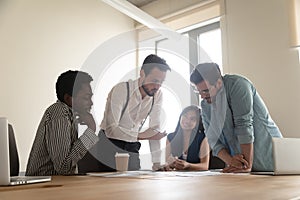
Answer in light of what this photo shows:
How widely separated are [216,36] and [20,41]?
6.98 feet

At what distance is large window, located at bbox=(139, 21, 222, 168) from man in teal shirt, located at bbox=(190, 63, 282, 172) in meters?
0.66

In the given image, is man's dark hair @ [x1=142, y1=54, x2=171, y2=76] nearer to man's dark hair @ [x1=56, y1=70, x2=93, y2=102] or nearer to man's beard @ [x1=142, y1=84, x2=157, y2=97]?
man's beard @ [x1=142, y1=84, x2=157, y2=97]

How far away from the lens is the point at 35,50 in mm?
3715

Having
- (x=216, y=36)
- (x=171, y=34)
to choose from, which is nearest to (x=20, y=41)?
(x=171, y=34)

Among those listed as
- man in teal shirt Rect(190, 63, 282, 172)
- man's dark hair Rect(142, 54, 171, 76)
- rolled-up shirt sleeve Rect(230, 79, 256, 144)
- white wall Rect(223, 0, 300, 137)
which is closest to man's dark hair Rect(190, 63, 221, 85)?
man in teal shirt Rect(190, 63, 282, 172)

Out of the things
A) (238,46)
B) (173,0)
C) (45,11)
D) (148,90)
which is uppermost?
(173,0)

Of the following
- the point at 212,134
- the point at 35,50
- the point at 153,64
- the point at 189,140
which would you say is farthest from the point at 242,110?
the point at 35,50

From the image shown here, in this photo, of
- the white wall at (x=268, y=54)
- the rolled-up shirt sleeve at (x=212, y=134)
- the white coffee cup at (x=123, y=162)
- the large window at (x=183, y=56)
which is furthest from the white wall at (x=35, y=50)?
the rolled-up shirt sleeve at (x=212, y=134)

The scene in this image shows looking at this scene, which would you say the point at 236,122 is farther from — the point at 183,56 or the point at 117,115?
the point at 183,56

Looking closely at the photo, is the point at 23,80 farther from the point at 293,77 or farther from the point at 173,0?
the point at 293,77

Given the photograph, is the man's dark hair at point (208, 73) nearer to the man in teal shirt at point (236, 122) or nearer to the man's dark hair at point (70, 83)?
the man in teal shirt at point (236, 122)

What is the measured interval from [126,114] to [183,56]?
6.78ft

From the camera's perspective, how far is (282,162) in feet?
4.69

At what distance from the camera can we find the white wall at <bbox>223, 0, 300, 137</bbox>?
3186mm
